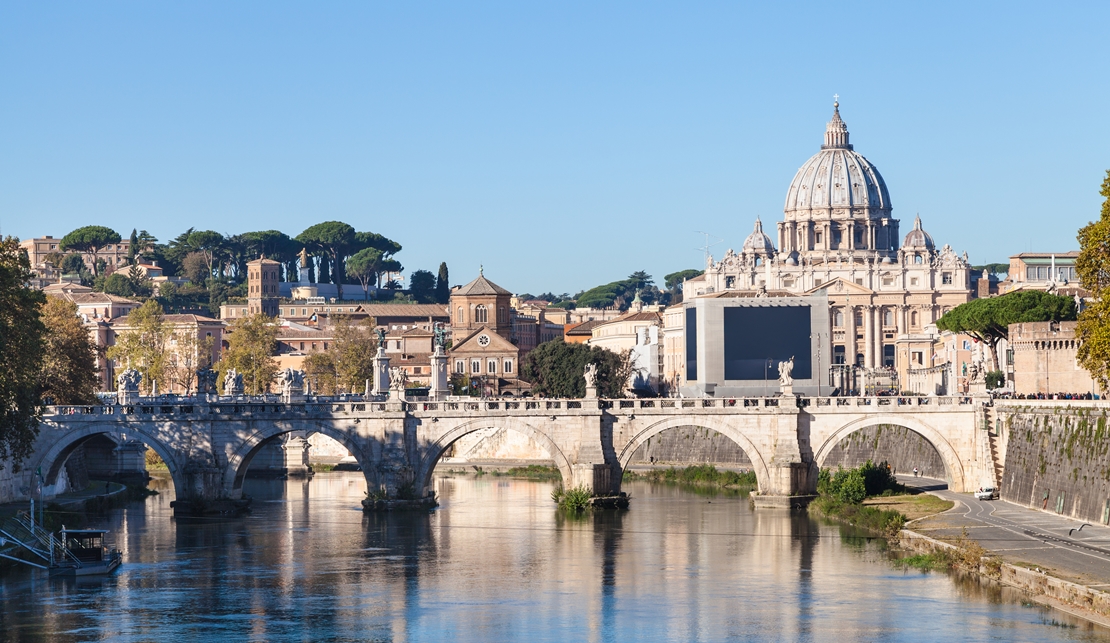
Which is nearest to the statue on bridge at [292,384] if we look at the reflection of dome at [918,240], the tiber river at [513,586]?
the tiber river at [513,586]

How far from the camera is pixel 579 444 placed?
6719 cm

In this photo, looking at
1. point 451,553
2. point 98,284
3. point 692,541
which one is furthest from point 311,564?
point 98,284

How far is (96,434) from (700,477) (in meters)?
27.1

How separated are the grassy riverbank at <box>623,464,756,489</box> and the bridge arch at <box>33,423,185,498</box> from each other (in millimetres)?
23190

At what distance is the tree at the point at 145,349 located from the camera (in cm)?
11719

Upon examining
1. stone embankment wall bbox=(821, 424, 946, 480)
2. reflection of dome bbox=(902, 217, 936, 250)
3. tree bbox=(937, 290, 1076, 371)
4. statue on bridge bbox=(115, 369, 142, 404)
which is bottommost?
stone embankment wall bbox=(821, 424, 946, 480)

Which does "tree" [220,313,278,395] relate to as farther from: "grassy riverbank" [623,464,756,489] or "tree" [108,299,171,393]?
"grassy riverbank" [623,464,756,489]

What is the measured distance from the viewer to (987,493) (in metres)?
62.6

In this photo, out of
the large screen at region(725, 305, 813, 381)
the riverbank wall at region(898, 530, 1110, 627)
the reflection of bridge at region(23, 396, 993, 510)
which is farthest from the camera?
the large screen at region(725, 305, 813, 381)

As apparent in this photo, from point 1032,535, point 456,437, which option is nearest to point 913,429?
point 1032,535

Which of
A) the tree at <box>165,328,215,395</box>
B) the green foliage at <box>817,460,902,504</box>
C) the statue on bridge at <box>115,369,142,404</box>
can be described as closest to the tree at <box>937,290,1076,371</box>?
the green foliage at <box>817,460,902,504</box>

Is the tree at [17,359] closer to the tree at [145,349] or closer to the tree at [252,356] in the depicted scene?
the tree at [252,356]

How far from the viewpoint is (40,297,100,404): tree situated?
74312mm

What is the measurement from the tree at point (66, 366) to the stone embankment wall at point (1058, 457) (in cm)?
3549
